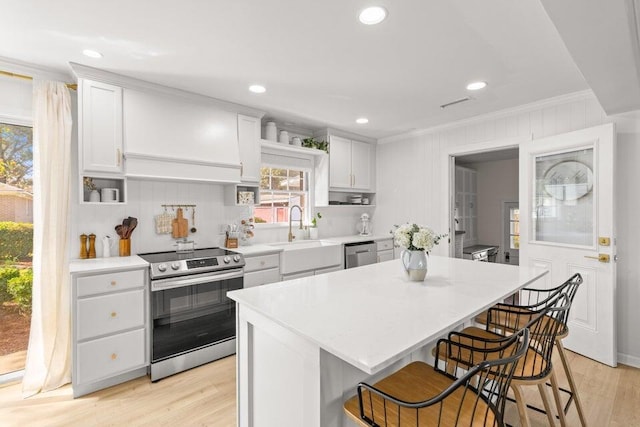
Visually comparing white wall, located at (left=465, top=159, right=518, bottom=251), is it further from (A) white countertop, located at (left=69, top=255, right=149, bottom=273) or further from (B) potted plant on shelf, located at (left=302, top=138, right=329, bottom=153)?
(A) white countertop, located at (left=69, top=255, right=149, bottom=273)

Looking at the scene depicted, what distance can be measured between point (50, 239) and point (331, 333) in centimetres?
254

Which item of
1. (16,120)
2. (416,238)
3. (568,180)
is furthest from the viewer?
(568,180)

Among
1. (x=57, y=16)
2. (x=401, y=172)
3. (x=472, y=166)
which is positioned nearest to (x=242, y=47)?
(x=57, y=16)

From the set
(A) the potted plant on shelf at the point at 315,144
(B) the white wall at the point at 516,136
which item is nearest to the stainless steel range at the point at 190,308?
(A) the potted plant on shelf at the point at 315,144

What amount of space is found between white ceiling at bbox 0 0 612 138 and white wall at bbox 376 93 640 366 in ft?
0.94

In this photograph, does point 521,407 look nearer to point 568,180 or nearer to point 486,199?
point 568,180

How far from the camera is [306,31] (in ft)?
6.54

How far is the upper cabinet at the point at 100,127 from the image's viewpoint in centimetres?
251

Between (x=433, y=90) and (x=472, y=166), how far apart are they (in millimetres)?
4389

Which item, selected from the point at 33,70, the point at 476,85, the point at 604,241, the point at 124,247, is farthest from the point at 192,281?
the point at 604,241

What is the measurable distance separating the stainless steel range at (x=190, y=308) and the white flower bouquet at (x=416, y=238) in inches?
66.8

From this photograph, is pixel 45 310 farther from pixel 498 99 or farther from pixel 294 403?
pixel 498 99

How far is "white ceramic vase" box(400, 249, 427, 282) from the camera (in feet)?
6.48

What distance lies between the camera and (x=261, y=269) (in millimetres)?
3252
